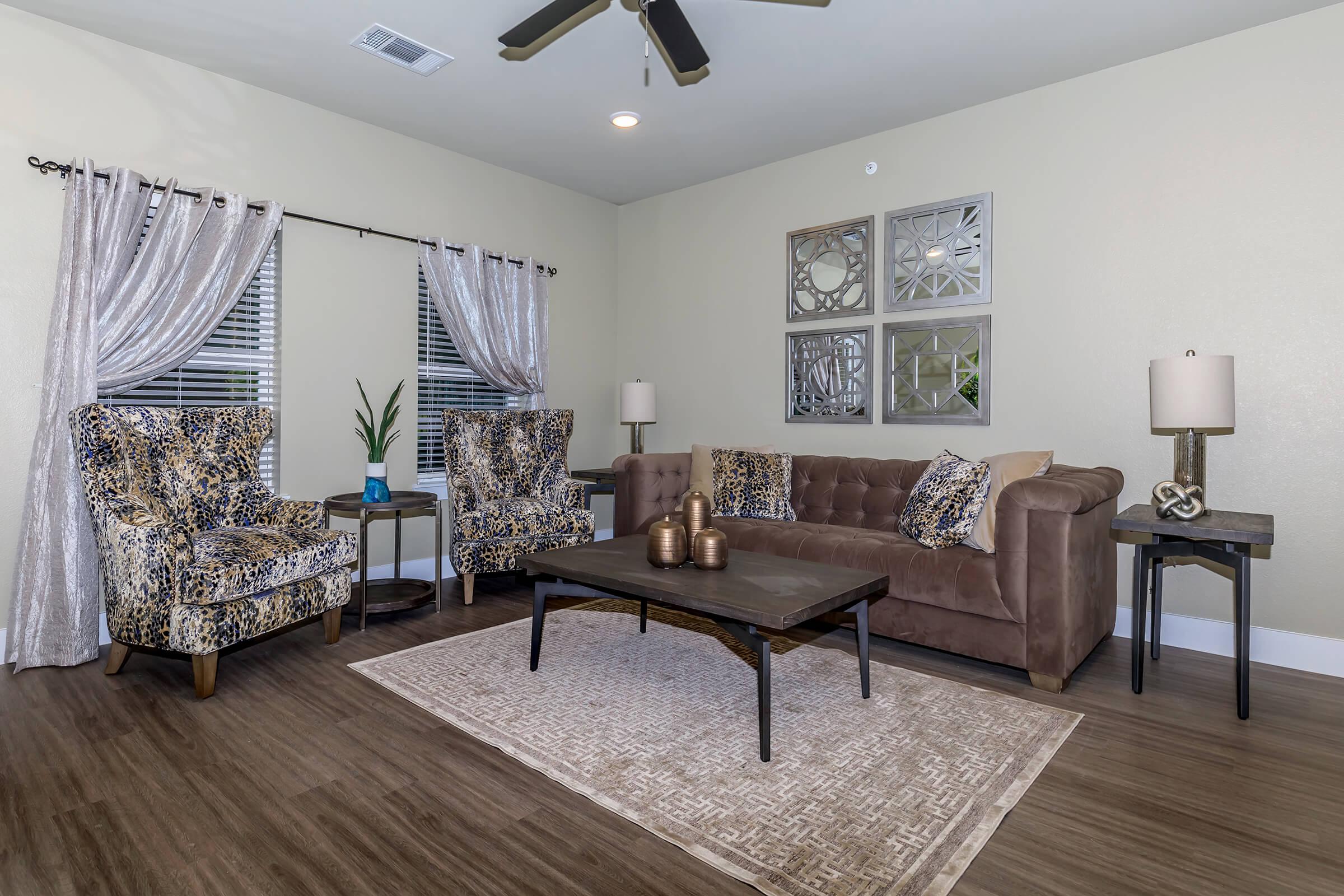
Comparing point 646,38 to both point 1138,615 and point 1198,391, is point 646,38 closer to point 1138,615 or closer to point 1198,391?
point 1198,391

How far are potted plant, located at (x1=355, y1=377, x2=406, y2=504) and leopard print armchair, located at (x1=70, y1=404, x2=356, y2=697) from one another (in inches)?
13.8

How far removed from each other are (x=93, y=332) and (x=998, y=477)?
4028 mm

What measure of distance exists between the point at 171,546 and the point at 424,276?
7.89 ft

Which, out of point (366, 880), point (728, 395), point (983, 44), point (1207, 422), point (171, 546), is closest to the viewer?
point (366, 880)

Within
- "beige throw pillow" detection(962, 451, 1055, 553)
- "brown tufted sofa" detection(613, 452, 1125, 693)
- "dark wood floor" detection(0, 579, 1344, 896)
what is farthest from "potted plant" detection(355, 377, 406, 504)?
"beige throw pillow" detection(962, 451, 1055, 553)

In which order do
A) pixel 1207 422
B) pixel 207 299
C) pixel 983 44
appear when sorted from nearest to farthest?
pixel 1207 422, pixel 983 44, pixel 207 299

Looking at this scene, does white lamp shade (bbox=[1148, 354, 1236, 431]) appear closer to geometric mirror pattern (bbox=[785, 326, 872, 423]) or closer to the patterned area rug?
the patterned area rug

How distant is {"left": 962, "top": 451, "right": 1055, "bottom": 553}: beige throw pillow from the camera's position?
3.01 meters

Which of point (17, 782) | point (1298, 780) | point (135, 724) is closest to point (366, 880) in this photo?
point (17, 782)

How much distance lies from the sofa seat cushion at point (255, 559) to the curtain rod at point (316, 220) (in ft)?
5.42

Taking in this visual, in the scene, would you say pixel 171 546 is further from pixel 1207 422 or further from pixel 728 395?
pixel 1207 422

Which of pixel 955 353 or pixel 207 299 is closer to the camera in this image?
pixel 207 299

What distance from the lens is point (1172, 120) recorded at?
3312 millimetres

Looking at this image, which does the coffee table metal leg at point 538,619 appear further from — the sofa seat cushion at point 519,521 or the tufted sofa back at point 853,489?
the tufted sofa back at point 853,489
